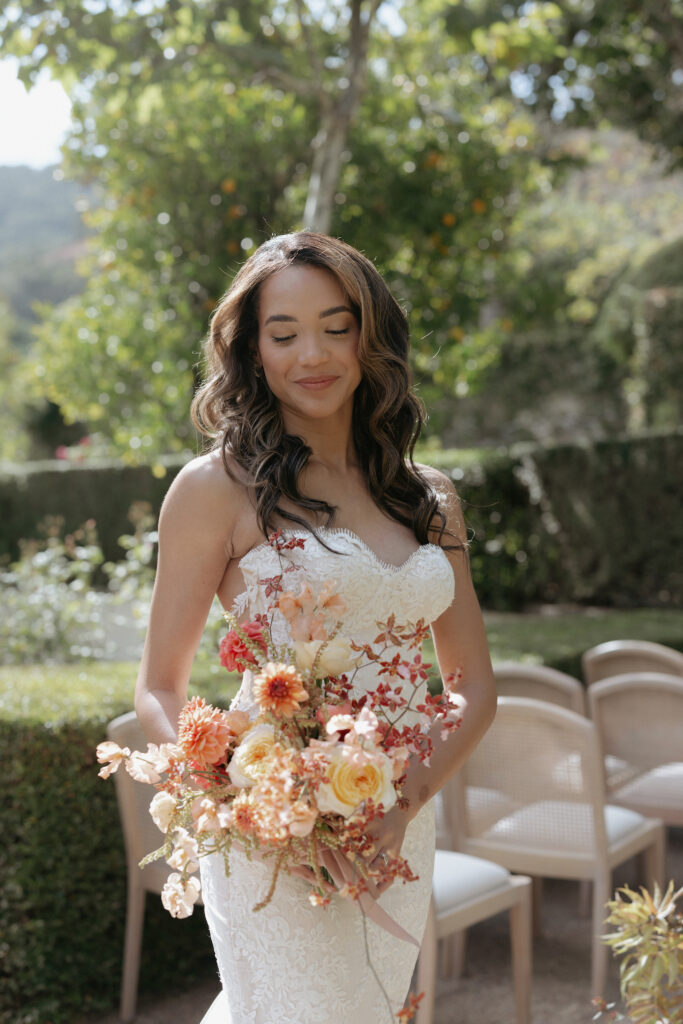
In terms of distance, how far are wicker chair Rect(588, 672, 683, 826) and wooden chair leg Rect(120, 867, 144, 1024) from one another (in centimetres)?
199

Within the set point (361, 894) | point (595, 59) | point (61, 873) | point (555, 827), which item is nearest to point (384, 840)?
point (361, 894)

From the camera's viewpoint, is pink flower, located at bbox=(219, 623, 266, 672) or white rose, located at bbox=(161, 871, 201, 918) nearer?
pink flower, located at bbox=(219, 623, 266, 672)

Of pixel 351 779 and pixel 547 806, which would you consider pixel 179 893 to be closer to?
pixel 351 779

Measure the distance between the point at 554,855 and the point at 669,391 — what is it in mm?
9775

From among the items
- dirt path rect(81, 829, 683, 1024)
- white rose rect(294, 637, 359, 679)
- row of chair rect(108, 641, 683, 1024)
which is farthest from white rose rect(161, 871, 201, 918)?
dirt path rect(81, 829, 683, 1024)

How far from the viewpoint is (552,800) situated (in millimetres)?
3920

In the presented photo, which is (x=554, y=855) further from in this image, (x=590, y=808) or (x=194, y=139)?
A: (x=194, y=139)

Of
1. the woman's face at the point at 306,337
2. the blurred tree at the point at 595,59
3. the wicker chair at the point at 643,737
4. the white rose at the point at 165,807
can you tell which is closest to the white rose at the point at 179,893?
the white rose at the point at 165,807

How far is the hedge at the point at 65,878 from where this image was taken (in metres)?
3.80

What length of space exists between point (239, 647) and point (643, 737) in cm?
321

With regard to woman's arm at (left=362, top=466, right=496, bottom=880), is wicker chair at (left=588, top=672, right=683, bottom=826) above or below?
below

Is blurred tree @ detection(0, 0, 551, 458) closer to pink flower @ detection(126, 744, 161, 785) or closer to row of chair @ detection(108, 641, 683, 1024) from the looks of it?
row of chair @ detection(108, 641, 683, 1024)

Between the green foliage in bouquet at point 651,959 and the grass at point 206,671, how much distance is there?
235cm

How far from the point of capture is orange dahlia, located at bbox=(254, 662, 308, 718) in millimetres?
1607
